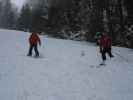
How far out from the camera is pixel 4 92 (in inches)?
455

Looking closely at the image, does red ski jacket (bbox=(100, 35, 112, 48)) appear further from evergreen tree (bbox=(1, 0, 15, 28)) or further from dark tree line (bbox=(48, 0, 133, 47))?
evergreen tree (bbox=(1, 0, 15, 28))

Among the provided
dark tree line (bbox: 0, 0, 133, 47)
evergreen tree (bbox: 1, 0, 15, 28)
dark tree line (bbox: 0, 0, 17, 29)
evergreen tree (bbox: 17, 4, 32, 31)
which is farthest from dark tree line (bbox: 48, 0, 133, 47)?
evergreen tree (bbox: 1, 0, 15, 28)

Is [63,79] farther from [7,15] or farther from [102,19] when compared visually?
[7,15]

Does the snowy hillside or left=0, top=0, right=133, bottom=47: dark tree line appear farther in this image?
left=0, top=0, right=133, bottom=47: dark tree line

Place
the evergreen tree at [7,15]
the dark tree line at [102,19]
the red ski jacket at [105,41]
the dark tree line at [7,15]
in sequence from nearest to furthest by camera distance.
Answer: the red ski jacket at [105,41], the dark tree line at [102,19], the evergreen tree at [7,15], the dark tree line at [7,15]

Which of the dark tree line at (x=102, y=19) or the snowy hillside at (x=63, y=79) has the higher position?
the dark tree line at (x=102, y=19)

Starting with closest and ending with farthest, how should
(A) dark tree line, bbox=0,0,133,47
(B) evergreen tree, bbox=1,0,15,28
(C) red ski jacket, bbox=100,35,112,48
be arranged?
(C) red ski jacket, bbox=100,35,112,48, (A) dark tree line, bbox=0,0,133,47, (B) evergreen tree, bbox=1,0,15,28

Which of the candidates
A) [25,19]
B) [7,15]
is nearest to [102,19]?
[25,19]

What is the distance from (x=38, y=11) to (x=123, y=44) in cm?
3555

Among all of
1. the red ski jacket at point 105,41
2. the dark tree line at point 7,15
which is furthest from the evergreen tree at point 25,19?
the red ski jacket at point 105,41

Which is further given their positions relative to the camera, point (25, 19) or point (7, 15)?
point (7, 15)

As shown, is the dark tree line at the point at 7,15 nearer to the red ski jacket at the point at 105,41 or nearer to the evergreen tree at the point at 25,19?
the evergreen tree at the point at 25,19

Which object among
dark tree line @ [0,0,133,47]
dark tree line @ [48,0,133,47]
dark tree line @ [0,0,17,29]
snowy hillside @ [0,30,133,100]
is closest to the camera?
snowy hillside @ [0,30,133,100]

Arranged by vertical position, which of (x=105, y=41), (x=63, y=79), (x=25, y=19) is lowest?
(x=63, y=79)
